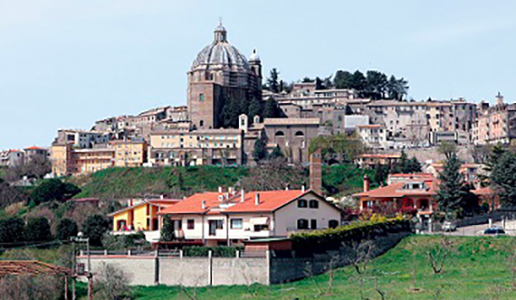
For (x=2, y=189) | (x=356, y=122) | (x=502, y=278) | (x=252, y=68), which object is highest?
(x=252, y=68)

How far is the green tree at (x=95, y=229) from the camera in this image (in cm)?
5572

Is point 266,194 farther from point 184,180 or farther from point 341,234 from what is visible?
point 184,180

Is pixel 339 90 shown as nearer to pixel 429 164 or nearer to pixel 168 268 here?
pixel 429 164

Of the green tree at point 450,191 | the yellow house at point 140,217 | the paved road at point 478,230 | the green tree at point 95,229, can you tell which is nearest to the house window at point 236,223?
the yellow house at point 140,217

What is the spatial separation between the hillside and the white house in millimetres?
39334

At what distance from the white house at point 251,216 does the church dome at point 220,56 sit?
257 feet

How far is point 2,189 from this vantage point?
99.9 m

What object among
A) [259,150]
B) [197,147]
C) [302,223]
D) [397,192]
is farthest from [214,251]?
[197,147]

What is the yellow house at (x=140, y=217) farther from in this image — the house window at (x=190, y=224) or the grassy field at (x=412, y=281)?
the grassy field at (x=412, y=281)

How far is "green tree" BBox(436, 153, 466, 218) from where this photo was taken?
2248 inches

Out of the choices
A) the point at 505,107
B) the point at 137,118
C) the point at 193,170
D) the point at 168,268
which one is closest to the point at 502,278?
the point at 168,268

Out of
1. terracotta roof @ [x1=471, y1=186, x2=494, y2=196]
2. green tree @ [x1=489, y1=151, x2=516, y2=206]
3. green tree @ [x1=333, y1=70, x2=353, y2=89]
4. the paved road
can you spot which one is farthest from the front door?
green tree @ [x1=333, y1=70, x2=353, y2=89]

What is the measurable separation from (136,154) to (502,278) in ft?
276

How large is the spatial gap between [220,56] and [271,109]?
40.1 feet
